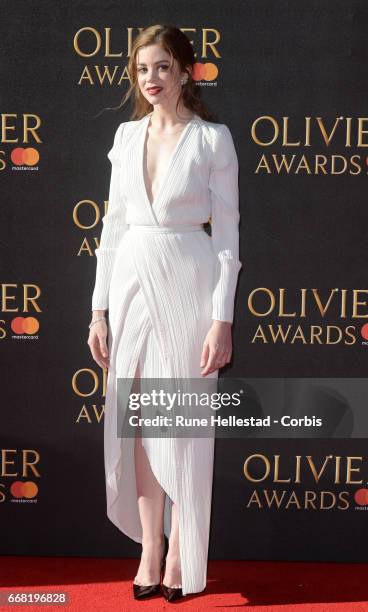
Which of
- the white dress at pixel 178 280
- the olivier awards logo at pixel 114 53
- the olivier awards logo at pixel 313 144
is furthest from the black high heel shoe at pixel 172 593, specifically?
the olivier awards logo at pixel 114 53

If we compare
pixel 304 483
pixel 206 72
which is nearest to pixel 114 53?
pixel 206 72

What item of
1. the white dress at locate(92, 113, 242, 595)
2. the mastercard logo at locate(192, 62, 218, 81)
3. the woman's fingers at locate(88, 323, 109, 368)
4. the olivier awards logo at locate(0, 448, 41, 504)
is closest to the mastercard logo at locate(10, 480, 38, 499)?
the olivier awards logo at locate(0, 448, 41, 504)

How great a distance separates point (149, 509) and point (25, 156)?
1384 millimetres

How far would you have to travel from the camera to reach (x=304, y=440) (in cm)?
296

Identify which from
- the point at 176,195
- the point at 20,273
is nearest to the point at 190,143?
the point at 176,195

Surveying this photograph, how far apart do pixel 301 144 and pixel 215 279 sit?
2.55 feet

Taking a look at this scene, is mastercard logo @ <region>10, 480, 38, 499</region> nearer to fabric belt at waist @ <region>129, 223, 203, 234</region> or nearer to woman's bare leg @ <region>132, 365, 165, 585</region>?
woman's bare leg @ <region>132, 365, 165, 585</region>

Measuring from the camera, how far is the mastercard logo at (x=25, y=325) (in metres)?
2.94

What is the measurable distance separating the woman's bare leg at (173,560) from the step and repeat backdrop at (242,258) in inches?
20.7

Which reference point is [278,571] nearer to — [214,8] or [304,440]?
[304,440]

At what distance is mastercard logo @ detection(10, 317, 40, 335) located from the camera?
2.94m

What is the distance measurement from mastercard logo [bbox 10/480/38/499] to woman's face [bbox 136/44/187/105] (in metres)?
1.60

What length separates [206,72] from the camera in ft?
9.23

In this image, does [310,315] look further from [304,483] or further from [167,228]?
[167,228]
